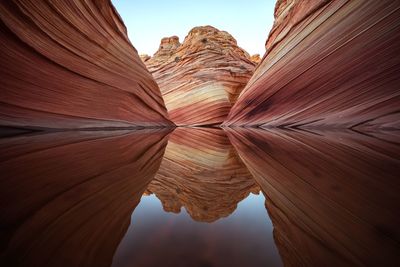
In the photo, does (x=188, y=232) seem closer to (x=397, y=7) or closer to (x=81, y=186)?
(x=81, y=186)

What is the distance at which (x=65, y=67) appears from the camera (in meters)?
2.68

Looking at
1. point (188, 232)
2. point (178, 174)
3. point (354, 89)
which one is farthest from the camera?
point (354, 89)

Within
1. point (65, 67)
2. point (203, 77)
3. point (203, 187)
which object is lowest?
point (203, 187)

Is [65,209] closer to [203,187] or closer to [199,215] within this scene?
[199,215]

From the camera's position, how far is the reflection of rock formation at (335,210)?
0.34m

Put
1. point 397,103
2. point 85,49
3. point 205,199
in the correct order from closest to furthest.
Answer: point 205,199 < point 397,103 < point 85,49

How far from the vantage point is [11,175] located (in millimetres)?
733

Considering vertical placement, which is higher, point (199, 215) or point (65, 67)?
point (65, 67)

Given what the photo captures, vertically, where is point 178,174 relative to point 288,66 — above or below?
below

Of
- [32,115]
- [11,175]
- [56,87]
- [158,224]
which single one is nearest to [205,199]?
[158,224]

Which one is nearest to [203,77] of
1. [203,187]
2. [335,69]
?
[335,69]

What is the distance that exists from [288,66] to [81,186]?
3761 millimetres

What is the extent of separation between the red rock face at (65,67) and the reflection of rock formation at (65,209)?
1662mm

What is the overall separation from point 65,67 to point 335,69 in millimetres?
3262
